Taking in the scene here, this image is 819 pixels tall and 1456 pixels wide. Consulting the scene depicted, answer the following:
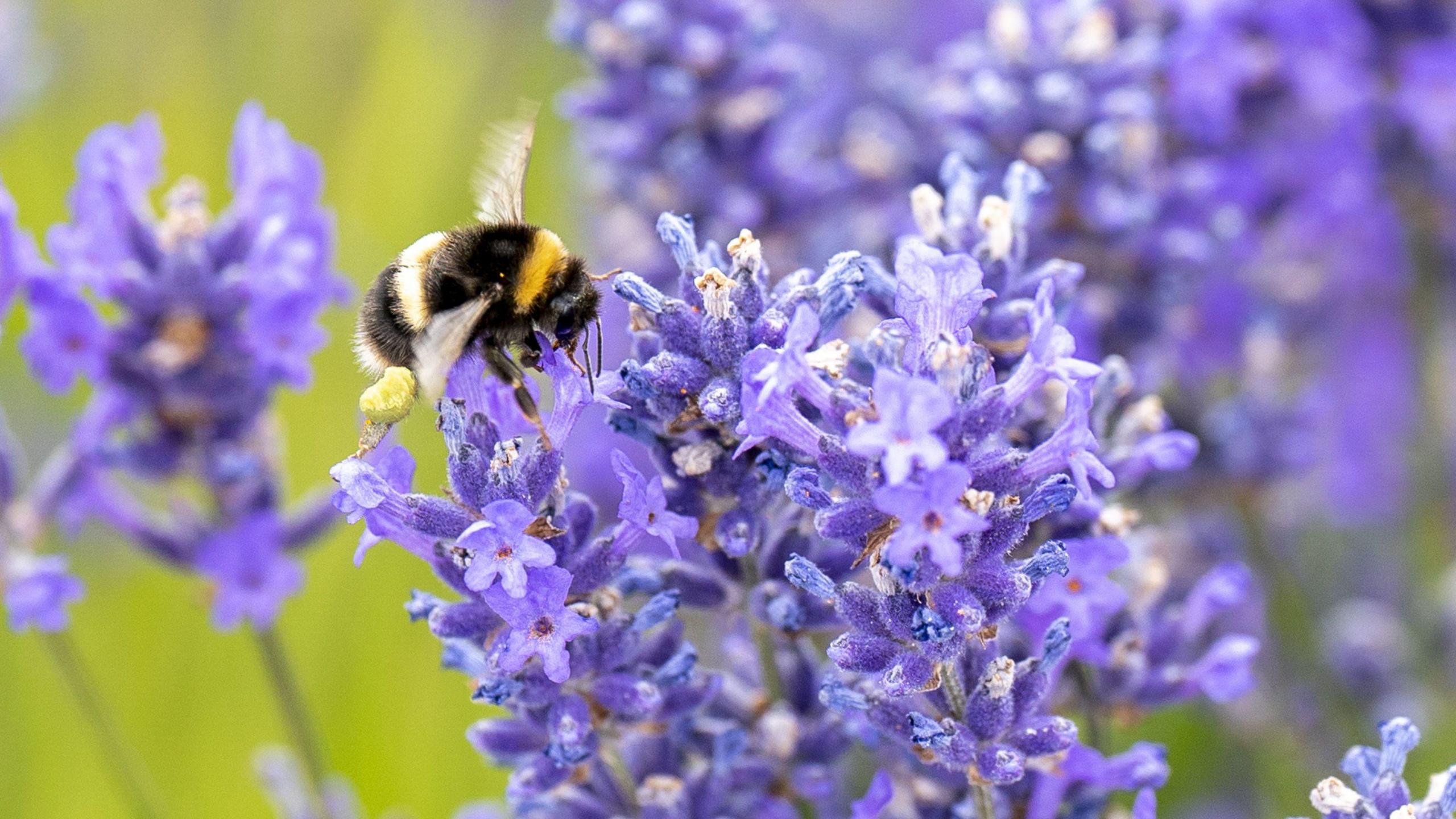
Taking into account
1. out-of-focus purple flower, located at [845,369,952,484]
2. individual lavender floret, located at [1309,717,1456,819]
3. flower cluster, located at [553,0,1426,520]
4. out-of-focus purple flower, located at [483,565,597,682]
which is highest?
flower cluster, located at [553,0,1426,520]

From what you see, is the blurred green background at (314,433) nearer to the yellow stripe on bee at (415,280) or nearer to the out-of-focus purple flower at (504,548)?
the yellow stripe on bee at (415,280)

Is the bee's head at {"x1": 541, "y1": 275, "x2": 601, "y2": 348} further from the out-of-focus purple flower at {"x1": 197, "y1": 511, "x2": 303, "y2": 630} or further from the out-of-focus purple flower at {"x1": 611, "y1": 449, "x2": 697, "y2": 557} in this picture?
the out-of-focus purple flower at {"x1": 197, "y1": 511, "x2": 303, "y2": 630}

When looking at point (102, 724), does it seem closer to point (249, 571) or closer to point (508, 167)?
point (249, 571)

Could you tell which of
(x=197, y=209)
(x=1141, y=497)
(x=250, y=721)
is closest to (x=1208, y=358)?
(x=1141, y=497)

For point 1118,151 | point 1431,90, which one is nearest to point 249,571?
point 1118,151

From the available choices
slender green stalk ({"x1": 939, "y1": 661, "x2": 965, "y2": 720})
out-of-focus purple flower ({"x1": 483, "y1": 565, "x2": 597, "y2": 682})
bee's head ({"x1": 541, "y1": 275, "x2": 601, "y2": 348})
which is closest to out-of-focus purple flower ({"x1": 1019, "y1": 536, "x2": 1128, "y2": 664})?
slender green stalk ({"x1": 939, "y1": 661, "x2": 965, "y2": 720})
